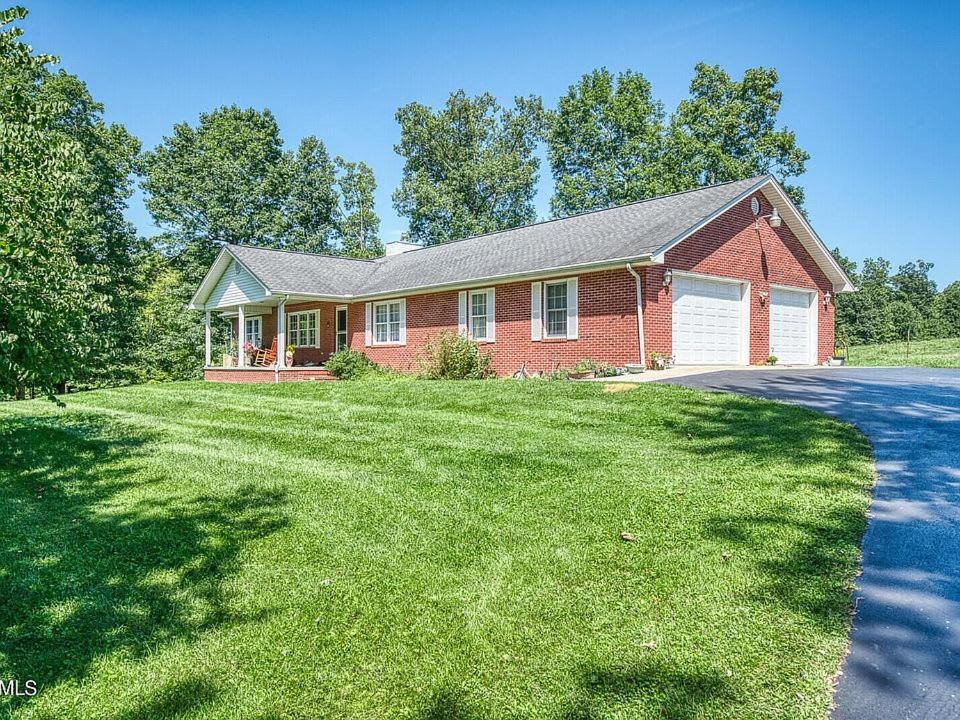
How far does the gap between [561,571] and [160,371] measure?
95.0 feet

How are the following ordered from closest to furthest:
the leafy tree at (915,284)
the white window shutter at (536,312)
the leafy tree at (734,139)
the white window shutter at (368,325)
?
the white window shutter at (536,312)
the white window shutter at (368,325)
the leafy tree at (734,139)
the leafy tree at (915,284)

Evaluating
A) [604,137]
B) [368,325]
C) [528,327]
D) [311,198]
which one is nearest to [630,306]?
[528,327]

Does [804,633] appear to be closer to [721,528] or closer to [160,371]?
[721,528]

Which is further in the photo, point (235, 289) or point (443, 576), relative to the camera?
point (235, 289)

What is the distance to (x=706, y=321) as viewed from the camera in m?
15.2

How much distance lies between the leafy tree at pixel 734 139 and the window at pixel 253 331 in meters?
22.6

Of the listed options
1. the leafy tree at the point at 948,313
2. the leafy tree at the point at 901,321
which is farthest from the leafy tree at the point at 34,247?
the leafy tree at the point at 948,313

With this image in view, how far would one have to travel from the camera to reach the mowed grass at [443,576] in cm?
267

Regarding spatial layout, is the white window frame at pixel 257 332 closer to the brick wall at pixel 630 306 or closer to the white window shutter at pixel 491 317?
the brick wall at pixel 630 306

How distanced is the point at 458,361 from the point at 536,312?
2.37 metres

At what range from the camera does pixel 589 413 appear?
27.5 ft

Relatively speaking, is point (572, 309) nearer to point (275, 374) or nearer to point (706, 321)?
point (706, 321)

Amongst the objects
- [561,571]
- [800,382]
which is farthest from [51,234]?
[800,382]

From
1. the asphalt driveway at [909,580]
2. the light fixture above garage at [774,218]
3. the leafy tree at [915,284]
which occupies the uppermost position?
the leafy tree at [915,284]
